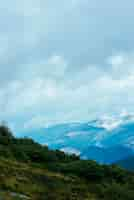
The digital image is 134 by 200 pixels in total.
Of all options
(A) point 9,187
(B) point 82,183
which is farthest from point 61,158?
(A) point 9,187

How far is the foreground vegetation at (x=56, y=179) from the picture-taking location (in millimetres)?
21078

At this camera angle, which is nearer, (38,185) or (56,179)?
(38,185)

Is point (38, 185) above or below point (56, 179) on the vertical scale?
below

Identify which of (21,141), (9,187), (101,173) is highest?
(21,141)

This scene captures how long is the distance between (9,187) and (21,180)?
2318 mm

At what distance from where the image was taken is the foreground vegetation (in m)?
21.1

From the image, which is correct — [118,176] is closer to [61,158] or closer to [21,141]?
[61,158]

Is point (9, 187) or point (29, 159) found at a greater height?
point (29, 159)

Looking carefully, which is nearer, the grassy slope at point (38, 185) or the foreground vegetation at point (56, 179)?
the grassy slope at point (38, 185)

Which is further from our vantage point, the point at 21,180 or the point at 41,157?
the point at 41,157

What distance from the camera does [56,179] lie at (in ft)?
83.0

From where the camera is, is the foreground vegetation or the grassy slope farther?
the foreground vegetation

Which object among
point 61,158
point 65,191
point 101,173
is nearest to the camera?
point 65,191

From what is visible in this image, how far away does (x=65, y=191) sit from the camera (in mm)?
22500
